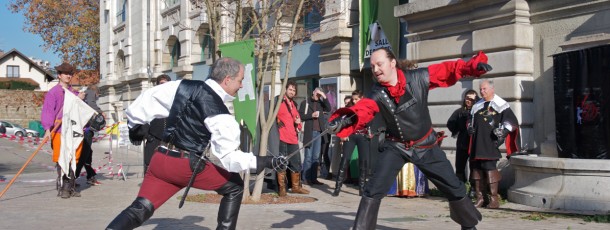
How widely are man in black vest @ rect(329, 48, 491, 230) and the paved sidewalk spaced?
1834 mm

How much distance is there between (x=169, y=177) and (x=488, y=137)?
5.47 m

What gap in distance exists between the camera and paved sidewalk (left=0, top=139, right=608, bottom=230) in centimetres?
845

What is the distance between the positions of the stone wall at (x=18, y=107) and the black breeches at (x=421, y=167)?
73.2 meters

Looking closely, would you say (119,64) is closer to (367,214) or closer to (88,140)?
(88,140)

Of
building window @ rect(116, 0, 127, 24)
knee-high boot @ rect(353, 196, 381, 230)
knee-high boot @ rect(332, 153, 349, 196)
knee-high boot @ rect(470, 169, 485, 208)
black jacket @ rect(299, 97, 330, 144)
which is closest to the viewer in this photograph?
knee-high boot @ rect(353, 196, 381, 230)

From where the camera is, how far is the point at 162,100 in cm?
602

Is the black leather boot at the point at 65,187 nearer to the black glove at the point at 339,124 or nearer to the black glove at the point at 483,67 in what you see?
the black glove at the point at 339,124

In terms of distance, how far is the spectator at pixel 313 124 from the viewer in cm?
1355

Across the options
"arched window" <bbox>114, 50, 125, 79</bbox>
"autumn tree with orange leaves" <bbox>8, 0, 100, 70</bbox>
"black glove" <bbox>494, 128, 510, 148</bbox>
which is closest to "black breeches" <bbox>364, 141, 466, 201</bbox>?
"black glove" <bbox>494, 128, 510, 148</bbox>

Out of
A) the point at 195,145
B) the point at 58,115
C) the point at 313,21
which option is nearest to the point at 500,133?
the point at 195,145

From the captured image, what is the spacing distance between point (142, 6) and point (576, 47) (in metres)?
23.5

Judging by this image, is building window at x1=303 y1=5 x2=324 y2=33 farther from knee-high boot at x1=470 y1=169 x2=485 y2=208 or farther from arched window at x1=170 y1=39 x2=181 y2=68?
arched window at x1=170 y1=39 x2=181 y2=68

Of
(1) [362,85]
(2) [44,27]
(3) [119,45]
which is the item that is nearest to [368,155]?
(1) [362,85]

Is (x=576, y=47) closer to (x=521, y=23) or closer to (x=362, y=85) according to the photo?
(x=521, y=23)
